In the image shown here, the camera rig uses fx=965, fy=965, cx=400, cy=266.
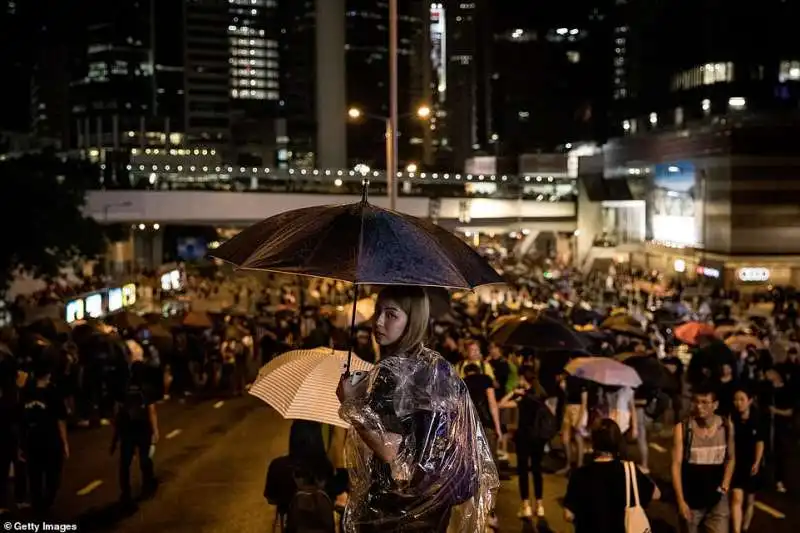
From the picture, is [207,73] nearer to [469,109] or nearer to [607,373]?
[469,109]

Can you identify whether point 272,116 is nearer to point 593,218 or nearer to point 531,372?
point 593,218

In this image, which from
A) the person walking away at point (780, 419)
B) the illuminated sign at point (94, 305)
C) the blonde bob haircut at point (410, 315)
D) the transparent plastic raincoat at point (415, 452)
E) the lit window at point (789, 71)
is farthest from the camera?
the lit window at point (789, 71)

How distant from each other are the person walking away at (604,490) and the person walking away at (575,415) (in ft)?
15.1

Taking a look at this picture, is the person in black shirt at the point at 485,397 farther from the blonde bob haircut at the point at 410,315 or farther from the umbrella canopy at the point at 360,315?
the blonde bob haircut at the point at 410,315

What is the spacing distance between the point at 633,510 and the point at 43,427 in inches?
217

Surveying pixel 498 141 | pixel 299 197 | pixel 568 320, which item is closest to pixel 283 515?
pixel 568 320

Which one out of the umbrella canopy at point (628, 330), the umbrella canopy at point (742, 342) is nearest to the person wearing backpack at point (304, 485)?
the umbrella canopy at point (742, 342)

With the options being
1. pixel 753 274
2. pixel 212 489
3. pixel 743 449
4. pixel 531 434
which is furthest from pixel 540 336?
pixel 753 274

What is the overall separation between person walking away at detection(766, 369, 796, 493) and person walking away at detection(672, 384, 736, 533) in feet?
15.2

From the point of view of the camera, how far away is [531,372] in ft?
31.7

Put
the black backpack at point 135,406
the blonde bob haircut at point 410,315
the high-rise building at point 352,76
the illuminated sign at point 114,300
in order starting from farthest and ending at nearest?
the high-rise building at point 352,76 → the illuminated sign at point 114,300 → the black backpack at point 135,406 → the blonde bob haircut at point 410,315

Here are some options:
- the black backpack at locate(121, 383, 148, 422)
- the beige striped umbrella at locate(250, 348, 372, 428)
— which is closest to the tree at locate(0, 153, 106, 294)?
the black backpack at locate(121, 383, 148, 422)

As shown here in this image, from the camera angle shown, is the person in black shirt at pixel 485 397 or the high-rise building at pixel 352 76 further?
the high-rise building at pixel 352 76

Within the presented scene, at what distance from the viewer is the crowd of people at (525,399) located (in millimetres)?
6145
